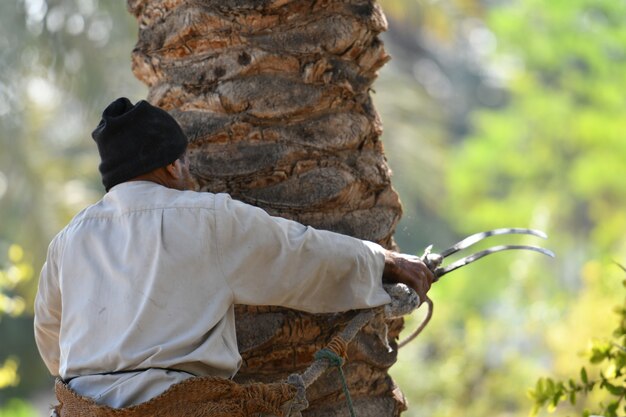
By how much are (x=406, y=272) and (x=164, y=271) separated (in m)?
0.81

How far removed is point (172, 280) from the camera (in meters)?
3.21

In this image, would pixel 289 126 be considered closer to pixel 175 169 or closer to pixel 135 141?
pixel 175 169

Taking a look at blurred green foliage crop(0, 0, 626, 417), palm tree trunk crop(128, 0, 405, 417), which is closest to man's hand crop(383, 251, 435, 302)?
palm tree trunk crop(128, 0, 405, 417)

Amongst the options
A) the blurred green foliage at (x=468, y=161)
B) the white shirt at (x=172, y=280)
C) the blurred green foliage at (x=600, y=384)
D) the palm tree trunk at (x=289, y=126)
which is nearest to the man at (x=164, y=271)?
the white shirt at (x=172, y=280)

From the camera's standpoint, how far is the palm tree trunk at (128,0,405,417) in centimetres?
379

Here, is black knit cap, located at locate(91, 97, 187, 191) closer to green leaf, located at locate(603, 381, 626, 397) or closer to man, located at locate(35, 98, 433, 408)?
man, located at locate(35, 98, 433, 408)

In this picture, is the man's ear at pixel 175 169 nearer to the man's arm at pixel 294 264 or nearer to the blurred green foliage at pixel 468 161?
the man's arm at pixel 294 264

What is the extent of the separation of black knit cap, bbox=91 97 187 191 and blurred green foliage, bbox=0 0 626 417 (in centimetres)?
410

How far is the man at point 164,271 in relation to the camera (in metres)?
3.18

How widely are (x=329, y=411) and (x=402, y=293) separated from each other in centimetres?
57

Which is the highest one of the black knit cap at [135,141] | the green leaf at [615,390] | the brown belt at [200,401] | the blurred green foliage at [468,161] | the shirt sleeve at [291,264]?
the blurred green foliage at [468,161]

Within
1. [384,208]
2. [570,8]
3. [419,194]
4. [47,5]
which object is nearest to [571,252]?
[419,194]

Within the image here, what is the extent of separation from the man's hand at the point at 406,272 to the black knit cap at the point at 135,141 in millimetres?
762

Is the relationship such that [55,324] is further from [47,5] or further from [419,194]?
[419,194]
